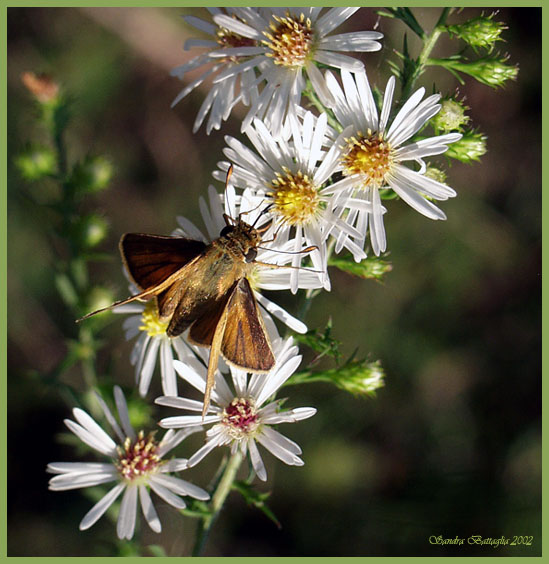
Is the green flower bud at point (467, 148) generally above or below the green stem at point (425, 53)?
below

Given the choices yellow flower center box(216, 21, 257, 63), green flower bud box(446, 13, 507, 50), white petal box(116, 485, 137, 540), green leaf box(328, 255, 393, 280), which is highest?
yellow flower center box(216, 21, 257, 63)

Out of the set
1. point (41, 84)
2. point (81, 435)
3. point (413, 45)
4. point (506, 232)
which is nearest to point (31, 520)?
point (81, 435)

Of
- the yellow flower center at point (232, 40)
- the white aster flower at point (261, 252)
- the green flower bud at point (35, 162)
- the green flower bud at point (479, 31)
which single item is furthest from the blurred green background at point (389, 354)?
the green flower bud at point (479, 31)

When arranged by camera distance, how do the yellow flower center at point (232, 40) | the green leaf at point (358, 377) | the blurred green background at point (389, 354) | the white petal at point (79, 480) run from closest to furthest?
1. the white petal at point (79, 480)
2. the green leaf at point (358, 377)
3. the yellow flower center at point (232, 40)
4. the blurred green background at point (389, 354)

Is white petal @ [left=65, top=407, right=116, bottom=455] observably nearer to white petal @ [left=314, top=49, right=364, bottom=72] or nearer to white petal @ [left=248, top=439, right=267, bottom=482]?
white petal @ [left=248, top=439, right=267, bottom=482]

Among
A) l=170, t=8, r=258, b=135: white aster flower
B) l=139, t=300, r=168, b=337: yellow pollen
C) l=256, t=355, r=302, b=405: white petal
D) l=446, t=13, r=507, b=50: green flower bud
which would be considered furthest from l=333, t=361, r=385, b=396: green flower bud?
l=446, t=13, r=507, b=50: green flower bud

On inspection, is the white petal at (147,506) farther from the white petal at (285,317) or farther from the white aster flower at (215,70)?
the white aster flower at (215,70)

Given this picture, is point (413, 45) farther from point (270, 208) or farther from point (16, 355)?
point (16, 355)

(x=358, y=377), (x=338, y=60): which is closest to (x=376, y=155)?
(x=338, y=60)
